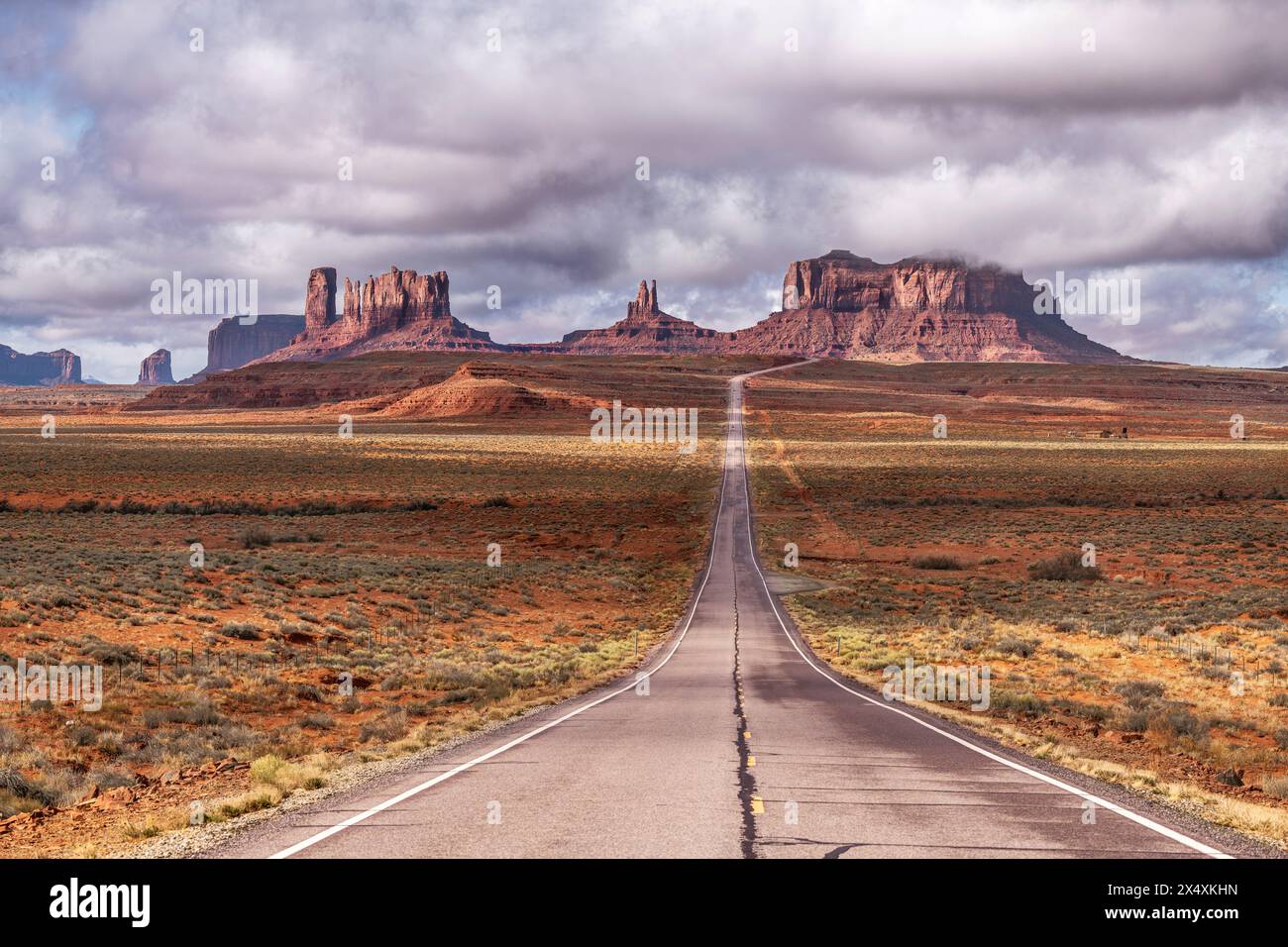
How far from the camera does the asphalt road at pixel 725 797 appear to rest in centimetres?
873

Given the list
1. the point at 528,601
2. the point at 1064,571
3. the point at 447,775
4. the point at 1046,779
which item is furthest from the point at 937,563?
the point at 447,775

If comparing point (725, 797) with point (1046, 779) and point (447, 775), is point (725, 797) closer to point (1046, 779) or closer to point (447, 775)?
point (447, 775)

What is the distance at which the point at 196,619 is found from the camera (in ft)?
82.5

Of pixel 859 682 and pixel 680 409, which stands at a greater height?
pixel 680 409

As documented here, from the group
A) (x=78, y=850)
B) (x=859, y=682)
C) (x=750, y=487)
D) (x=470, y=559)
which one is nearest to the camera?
(x=78, y=850)

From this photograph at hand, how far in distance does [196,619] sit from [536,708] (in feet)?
36.9

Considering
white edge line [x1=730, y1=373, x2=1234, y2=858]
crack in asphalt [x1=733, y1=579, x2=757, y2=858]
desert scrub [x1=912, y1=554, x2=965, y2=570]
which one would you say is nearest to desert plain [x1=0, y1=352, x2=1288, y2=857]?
desert scrub [x1=912, y1=554, x2=965, y2=570]

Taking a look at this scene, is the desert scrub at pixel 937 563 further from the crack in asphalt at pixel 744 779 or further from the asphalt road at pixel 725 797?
the asphalt road at pixel 725 797

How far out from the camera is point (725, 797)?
10.8 metres

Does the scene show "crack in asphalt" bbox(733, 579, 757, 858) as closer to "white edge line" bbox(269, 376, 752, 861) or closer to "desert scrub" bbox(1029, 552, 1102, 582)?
"white edge line" bbox(269, 376, 752, 861)

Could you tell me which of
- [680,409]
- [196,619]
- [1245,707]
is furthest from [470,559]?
[680,409]
